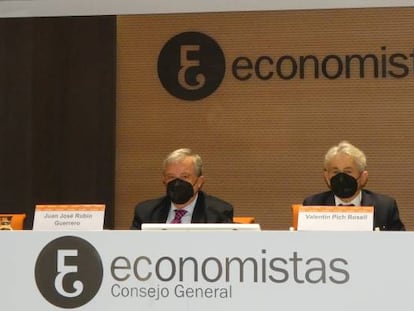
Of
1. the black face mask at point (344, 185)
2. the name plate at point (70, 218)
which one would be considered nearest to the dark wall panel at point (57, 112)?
the black face mask at point (344, 185)

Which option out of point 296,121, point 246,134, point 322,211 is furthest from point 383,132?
point 322,211

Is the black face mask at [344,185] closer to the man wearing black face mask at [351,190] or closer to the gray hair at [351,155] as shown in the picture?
the man wearing black face mask at [351,190]

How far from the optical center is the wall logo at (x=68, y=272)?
9.45ft

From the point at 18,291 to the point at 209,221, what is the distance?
54.4 inches

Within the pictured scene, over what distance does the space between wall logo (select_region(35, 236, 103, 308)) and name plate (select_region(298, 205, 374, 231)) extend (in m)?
0.83

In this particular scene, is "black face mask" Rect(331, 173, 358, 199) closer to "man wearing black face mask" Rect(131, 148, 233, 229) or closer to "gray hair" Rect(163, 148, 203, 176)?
"man wearing black face mask" Rect(131, 148, 233, 229)

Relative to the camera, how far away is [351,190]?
398cm

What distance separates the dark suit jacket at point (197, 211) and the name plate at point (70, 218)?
91 centimetres

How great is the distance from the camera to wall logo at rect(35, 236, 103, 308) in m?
2.88

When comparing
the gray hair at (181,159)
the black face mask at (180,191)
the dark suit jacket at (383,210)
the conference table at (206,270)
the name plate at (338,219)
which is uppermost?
the gray hair at (181,159)

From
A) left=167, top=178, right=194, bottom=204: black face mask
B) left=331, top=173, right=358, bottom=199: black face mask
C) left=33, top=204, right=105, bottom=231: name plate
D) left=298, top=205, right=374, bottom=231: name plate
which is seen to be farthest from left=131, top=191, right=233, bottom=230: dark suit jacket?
left=298, top=205, right=374, bottom=231: name plate

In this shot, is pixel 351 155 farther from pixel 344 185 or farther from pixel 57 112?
pixel 57 112

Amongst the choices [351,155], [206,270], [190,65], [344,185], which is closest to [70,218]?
[206,270]

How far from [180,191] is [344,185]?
0.87m
